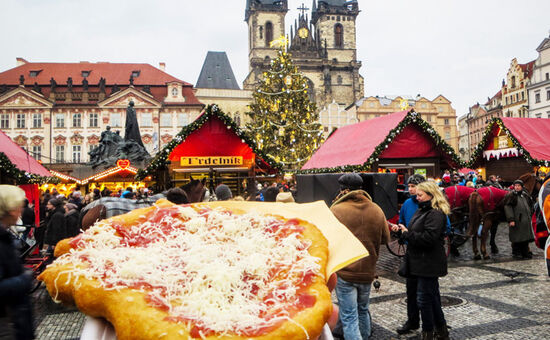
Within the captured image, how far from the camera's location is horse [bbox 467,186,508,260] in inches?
362

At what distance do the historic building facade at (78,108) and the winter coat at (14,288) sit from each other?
4518cm

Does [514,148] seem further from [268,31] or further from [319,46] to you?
[268,31]

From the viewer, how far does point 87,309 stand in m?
1.25

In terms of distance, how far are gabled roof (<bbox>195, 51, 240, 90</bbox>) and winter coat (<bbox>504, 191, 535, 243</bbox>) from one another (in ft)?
190

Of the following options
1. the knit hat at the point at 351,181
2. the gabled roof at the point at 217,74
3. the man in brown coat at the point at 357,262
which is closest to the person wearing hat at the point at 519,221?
the man in brown coat at the point at 357,262

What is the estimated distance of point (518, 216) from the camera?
30.0 ft

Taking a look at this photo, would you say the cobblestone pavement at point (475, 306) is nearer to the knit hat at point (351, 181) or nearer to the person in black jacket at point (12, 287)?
the knit hat at point (351, 181)

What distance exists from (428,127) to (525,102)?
48.1 m

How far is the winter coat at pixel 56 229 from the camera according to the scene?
25.0 feet

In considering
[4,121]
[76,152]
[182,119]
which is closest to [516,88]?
[182,119]

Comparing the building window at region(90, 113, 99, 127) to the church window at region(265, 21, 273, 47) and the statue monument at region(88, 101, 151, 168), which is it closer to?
the statue monument at region(88, 101, 151, 168)


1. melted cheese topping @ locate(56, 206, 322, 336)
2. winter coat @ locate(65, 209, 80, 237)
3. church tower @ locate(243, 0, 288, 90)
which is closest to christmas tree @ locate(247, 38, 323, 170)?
winter coat @ locate(65, 209, 80, 237)

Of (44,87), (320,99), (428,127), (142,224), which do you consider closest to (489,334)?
(142,224)

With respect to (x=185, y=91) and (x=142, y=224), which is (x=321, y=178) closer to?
(x=142, y=224)
